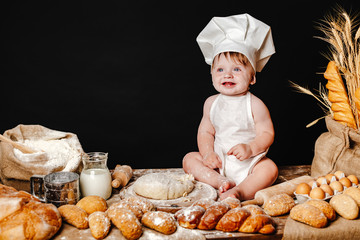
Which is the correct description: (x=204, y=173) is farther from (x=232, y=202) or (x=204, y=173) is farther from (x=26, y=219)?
(x=26, y=219)

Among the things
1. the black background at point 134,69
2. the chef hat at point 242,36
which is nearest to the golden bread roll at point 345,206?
the chef hat at point 242,36

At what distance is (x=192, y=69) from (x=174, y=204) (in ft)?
4.87

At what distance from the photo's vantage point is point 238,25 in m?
2.44

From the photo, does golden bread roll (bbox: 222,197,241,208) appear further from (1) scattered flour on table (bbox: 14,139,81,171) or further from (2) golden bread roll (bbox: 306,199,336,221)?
(1) scattered flour on table (bbox: 14,139,81,171)

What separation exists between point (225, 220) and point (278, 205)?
0.32 metres

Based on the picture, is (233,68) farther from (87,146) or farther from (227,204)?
(87,146)

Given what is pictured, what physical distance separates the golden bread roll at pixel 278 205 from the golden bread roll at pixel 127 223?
637mm

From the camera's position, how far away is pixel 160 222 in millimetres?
1782

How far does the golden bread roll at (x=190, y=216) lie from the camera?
1.83 metres

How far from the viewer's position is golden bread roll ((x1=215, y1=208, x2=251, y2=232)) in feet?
5.93

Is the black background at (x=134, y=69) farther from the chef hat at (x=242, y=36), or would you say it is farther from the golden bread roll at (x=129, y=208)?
the golden bread roll at (x=129, y=208)

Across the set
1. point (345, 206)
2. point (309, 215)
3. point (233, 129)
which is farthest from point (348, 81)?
point (309, 215)

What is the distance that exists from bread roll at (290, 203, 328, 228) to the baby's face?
0.82 meters

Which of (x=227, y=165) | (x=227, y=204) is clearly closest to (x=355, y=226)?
(x=227, y=204)
